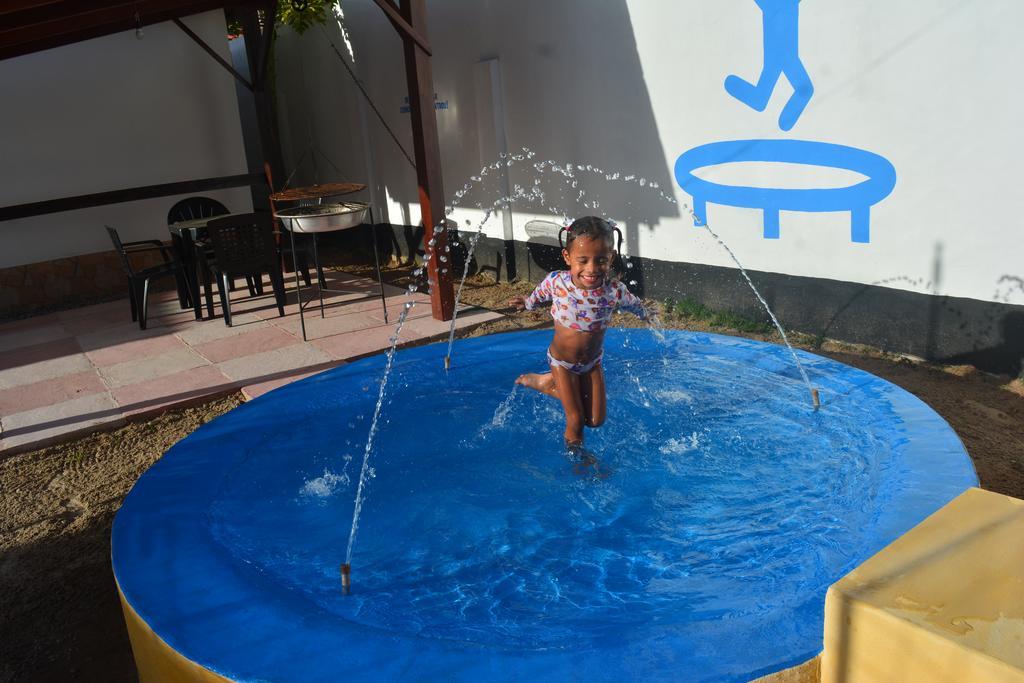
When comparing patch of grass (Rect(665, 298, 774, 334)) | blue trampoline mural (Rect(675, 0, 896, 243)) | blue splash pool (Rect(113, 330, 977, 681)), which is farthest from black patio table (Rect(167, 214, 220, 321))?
blue trampoline mural (Rect(675, 0, 896, 243))

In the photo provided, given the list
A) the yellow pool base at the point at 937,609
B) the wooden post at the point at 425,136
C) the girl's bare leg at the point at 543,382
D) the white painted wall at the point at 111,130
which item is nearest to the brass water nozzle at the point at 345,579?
the girl's bare leg at the point at 543,382

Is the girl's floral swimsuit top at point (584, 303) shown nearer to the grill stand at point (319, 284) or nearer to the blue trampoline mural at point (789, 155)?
the blue trampoline mural at point (789, 155)

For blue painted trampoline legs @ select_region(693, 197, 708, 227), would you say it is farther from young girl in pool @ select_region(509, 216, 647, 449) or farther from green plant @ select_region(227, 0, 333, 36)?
green plant @ select_region(227, 0, 333, 36)

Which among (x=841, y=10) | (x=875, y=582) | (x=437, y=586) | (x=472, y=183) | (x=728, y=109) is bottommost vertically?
→ (x=437, y=586)

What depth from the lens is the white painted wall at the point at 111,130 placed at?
33.2 feet

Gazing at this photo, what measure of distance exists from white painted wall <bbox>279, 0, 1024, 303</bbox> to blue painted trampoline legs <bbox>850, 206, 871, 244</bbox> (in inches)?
1.9

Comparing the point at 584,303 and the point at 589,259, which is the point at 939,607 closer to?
the point at 589,259

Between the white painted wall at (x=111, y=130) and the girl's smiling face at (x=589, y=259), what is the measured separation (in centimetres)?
875

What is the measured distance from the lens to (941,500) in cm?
348

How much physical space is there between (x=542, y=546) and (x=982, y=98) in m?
4.20

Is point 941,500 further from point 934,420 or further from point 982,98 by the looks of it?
point 982,98

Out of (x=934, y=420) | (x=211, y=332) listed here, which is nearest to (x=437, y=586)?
(x=934, y=420)

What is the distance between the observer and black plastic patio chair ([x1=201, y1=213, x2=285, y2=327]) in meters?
7.86

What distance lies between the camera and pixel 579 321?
421 centimetres
